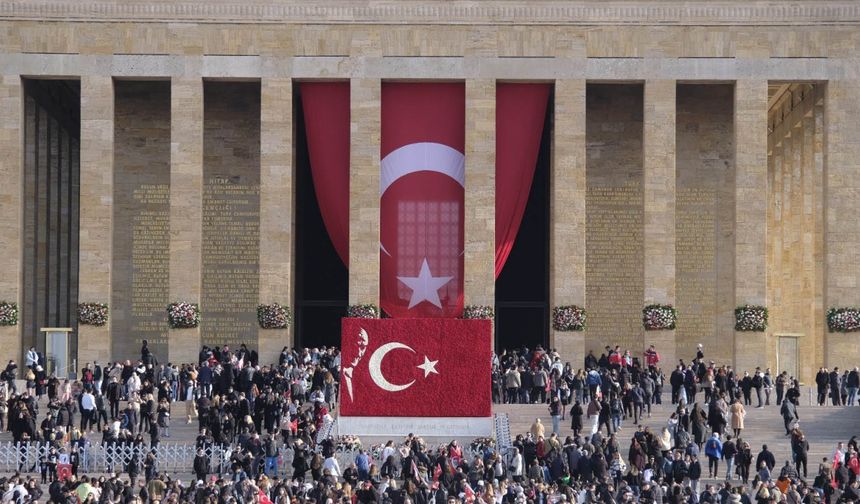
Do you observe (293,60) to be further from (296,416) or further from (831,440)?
(831,440)

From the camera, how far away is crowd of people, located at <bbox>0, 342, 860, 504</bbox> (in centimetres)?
3575

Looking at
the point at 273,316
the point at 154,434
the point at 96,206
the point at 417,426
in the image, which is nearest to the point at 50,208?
the point at 96,206

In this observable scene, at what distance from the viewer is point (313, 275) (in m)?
59.3

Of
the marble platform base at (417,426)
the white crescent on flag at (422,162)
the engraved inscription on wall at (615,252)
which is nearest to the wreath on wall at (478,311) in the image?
the white crescent on flag at (422,162)

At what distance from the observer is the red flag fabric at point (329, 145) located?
56312 millimetres

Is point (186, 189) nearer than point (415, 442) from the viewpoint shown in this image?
No

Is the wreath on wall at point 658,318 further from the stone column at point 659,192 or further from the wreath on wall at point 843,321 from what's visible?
the wreath on wall at point 843,321

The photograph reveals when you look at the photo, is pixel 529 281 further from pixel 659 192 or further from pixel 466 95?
pixel 466 95

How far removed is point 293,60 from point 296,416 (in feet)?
51.6

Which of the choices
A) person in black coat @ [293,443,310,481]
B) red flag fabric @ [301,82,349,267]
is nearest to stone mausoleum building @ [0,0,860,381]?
red flag fabric @ [301,82,349,267]

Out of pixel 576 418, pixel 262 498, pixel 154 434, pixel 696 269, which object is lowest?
pixel 262 498

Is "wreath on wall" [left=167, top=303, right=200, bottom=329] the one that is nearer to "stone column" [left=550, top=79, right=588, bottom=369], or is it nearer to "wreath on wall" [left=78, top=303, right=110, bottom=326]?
"wreath on wall" [left=78, top=303, right=110, bottom=326]

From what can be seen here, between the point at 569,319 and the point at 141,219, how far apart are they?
593 inches

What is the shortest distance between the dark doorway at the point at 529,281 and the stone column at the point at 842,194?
9642 mm
